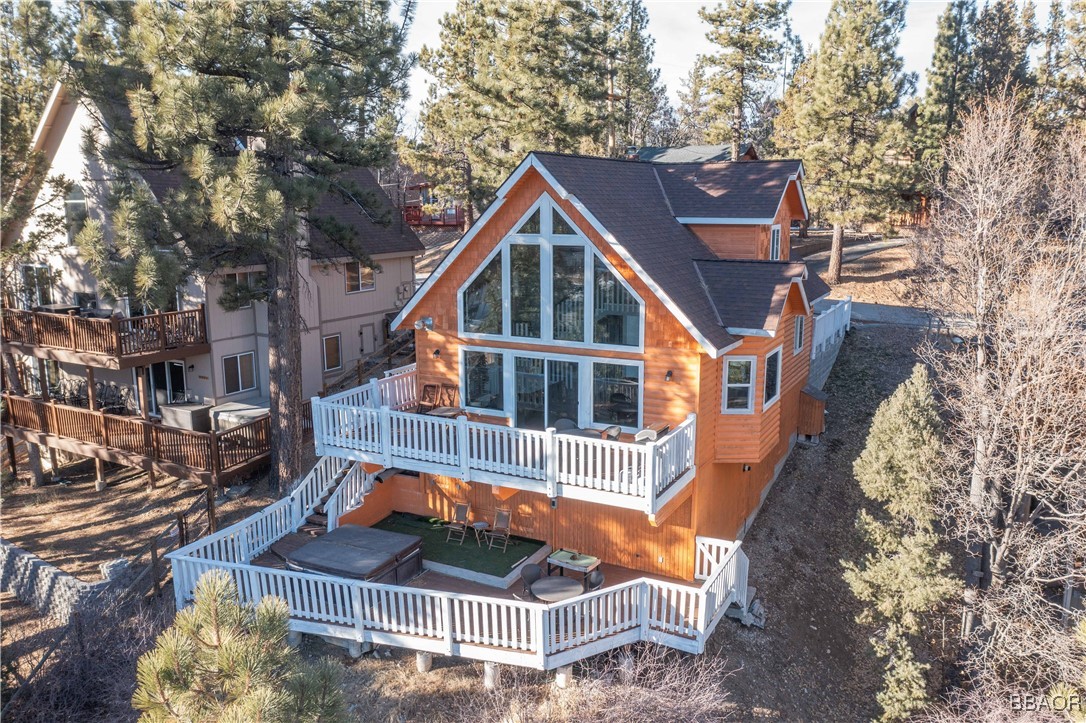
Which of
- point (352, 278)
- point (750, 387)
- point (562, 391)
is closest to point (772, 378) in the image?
point (750, 387)

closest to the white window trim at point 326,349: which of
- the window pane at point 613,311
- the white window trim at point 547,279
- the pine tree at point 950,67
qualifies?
the white window trim at point 547,279

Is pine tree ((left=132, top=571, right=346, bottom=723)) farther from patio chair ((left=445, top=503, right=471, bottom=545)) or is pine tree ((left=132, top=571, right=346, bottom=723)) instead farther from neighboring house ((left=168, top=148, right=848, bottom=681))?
patio chair ((left=445, top=503, right=471, bottom=545))

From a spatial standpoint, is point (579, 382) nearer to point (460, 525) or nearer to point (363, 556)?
point (460, 525)

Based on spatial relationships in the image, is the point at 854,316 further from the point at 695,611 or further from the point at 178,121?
the point at 178,121

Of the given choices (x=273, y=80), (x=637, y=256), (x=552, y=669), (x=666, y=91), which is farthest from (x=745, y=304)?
(x=666, y=91)

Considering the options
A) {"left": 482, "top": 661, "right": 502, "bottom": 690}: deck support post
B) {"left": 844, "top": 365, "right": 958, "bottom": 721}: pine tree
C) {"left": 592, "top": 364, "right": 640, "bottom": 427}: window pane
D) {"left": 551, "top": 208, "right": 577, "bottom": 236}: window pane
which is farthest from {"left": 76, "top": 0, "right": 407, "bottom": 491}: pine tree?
{"left": 844, "top": 365, "right": 958, "bottom": 721}: pine tree
